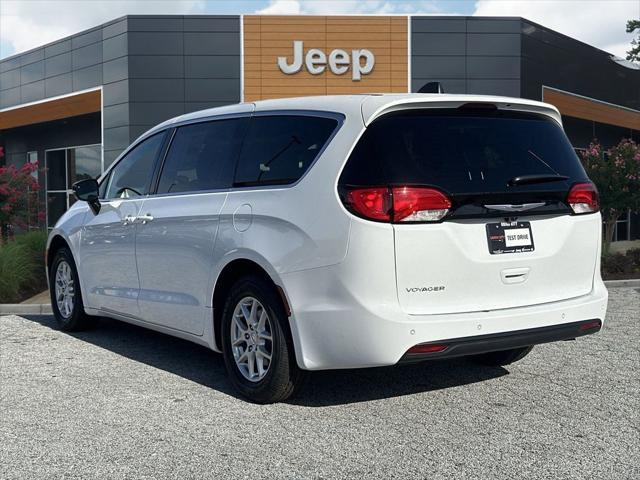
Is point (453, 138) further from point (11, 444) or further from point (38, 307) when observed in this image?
point (38, 307)

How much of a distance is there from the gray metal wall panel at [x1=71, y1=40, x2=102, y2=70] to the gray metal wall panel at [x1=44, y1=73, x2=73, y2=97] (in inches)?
21.1

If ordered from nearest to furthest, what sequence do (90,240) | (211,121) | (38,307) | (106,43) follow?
1. (211,121)
2. (90,240)
3. (38,307)
4. (106,43)

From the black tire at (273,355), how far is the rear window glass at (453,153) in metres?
0.92

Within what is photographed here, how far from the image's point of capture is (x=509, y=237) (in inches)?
182

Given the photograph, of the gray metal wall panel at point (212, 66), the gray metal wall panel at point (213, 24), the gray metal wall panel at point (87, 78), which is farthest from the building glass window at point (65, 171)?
the gray metal wall panel at point (213, 24)

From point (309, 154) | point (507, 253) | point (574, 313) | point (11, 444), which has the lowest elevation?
point (11, 444)

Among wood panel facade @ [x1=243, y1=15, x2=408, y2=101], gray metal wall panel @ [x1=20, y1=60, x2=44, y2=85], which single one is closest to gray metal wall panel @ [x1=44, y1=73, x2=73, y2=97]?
gray metal wall panel @ [x1=20, y1=60, x2=44, y2=85]

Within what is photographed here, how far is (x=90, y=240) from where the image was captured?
7.11 m

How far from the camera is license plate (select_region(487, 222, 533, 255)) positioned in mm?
4574

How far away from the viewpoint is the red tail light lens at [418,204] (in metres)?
4.35

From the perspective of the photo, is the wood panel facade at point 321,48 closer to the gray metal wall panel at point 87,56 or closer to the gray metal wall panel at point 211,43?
the gray metal wall panel at point 211,43

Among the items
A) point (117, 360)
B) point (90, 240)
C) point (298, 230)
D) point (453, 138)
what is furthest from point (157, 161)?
point (453, 138)

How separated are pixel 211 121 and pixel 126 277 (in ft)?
5.09

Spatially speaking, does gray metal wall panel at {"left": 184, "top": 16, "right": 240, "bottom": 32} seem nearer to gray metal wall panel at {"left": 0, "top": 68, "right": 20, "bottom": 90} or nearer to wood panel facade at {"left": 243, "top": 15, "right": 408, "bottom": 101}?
wood panel facade at {"left": 243, "top": 15, "right": 408, "bottom": 101}
